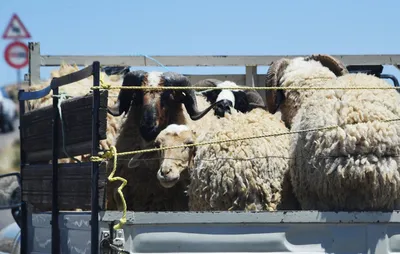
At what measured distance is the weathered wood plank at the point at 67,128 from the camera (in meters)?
4.24

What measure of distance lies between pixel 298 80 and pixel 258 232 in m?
2.50

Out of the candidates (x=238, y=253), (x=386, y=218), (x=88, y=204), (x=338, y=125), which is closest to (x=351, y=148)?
(x=338, y=125)

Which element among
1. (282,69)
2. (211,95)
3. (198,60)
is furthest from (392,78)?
(198,60)

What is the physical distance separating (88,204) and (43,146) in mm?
1147

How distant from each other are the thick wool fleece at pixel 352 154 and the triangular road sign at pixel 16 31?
6.90m

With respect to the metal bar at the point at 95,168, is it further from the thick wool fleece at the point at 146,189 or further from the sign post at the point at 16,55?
the sign post at the point at 16,55

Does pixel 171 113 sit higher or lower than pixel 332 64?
lower

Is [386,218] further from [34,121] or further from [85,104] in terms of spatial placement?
[34,121]

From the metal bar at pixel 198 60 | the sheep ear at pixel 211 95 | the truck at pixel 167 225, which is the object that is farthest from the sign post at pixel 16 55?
the truck at pixel 167 225

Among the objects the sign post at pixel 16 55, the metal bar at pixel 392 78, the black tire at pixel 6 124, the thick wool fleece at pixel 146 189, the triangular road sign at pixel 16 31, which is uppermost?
the triangular road sign at pixel 16 31

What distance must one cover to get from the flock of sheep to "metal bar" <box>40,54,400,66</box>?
44.2 inches

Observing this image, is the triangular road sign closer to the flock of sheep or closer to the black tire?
the black tire

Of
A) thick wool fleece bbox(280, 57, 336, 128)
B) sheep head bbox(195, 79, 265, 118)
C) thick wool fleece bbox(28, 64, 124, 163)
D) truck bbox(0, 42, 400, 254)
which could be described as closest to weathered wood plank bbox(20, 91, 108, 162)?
truck bbox(0, 42, 400, 254)

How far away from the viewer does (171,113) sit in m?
6.92
